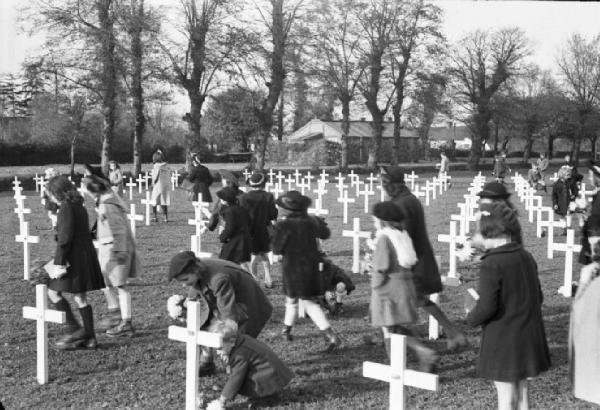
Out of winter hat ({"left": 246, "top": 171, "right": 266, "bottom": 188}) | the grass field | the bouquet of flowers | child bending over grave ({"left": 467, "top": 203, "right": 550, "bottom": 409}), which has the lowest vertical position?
the grass field

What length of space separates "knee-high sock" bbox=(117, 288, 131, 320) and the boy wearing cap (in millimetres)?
1966

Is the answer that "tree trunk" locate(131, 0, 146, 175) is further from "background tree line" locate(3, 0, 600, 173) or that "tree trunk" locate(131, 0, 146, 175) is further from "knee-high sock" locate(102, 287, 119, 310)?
"knee-high sock" locate(102, 287, 119, 310)

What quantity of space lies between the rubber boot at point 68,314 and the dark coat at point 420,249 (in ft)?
11.0

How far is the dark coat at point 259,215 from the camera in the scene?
31.2ft

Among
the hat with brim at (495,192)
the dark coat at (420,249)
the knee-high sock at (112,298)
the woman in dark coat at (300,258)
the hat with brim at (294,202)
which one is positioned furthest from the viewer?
the knee-high sock at (112,298)

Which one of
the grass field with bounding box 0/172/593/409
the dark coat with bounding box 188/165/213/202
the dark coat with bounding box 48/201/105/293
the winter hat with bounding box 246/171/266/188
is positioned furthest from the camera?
the dark coat with bounding box 188/165/213/202

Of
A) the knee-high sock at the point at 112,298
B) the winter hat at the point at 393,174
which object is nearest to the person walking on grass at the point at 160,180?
the knee-high sock at the point at 112,298

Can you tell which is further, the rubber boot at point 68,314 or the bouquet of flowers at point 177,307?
the rubber boot at point 68,314

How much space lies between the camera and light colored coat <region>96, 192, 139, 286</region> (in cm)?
744

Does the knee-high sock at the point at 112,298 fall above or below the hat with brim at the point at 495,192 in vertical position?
below

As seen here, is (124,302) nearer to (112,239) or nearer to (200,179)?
(112,239)

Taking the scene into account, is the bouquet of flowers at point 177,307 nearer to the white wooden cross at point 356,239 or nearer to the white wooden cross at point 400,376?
the white wooden cross at point 400,376

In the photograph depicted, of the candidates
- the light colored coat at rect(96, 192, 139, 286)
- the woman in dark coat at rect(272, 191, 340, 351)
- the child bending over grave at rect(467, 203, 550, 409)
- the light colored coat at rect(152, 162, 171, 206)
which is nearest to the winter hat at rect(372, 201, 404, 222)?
the child bending over grave at rect(467, 203, 550, 409)

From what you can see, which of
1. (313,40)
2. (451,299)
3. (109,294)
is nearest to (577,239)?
(451,299)
